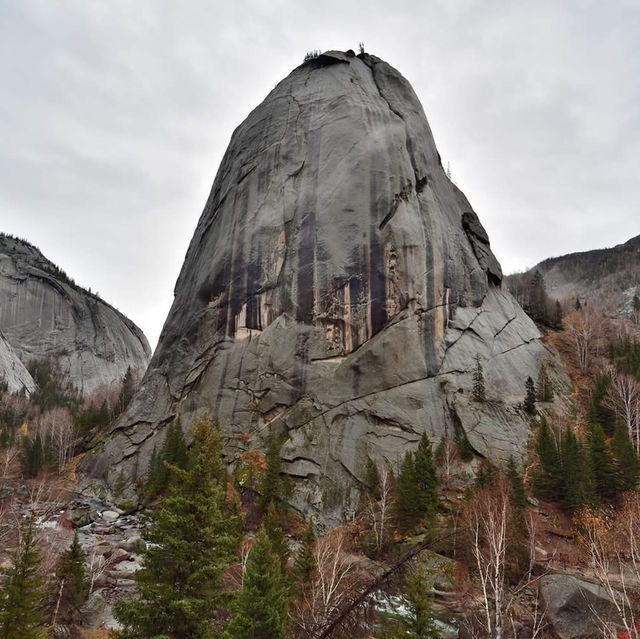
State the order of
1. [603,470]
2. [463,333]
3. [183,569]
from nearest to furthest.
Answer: [183,569] < [603,470] < [463,333]

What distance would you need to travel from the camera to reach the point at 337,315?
42125 mm

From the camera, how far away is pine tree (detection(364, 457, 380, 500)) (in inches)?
1315

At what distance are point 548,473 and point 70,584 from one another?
28.5 meters

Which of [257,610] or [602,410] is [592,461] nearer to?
[602,410]

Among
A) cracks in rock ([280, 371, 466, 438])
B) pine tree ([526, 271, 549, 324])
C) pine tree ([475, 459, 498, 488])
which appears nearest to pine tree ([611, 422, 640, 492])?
pine tree ([475, 459, 498, 488])

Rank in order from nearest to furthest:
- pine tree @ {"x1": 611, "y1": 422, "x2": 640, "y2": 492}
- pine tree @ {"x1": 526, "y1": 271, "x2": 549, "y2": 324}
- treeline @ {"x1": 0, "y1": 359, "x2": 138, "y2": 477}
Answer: pine tree @ {"x1": 611, "y1": 422, "x2": 640, "y2": 492} < treeline @ {"x1": 0, "y1": 359, "x2": 138, "y2": 477} < pine tree @ {"x1": 526, "y1": 271, "x2": 549, "y2": 324}

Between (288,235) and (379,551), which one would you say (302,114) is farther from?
(379,551)

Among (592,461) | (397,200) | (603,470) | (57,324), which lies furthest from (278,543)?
(57,324)

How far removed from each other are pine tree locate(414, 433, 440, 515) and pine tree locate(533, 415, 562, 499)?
6795 mm

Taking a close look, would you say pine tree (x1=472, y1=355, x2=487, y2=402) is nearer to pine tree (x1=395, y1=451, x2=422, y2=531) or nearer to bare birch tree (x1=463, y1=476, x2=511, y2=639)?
bare birch tree (x1=463, y1=476, x2=511, y2=639)

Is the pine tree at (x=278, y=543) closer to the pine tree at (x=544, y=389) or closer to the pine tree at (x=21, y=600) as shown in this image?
the pine tree at (x=21, y=600)

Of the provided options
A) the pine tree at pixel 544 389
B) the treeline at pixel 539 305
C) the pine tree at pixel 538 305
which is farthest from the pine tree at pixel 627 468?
the pine tree at pixel 538 305

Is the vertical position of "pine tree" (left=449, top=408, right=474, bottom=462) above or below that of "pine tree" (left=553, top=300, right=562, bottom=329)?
below

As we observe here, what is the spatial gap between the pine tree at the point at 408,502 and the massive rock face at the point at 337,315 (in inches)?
204
